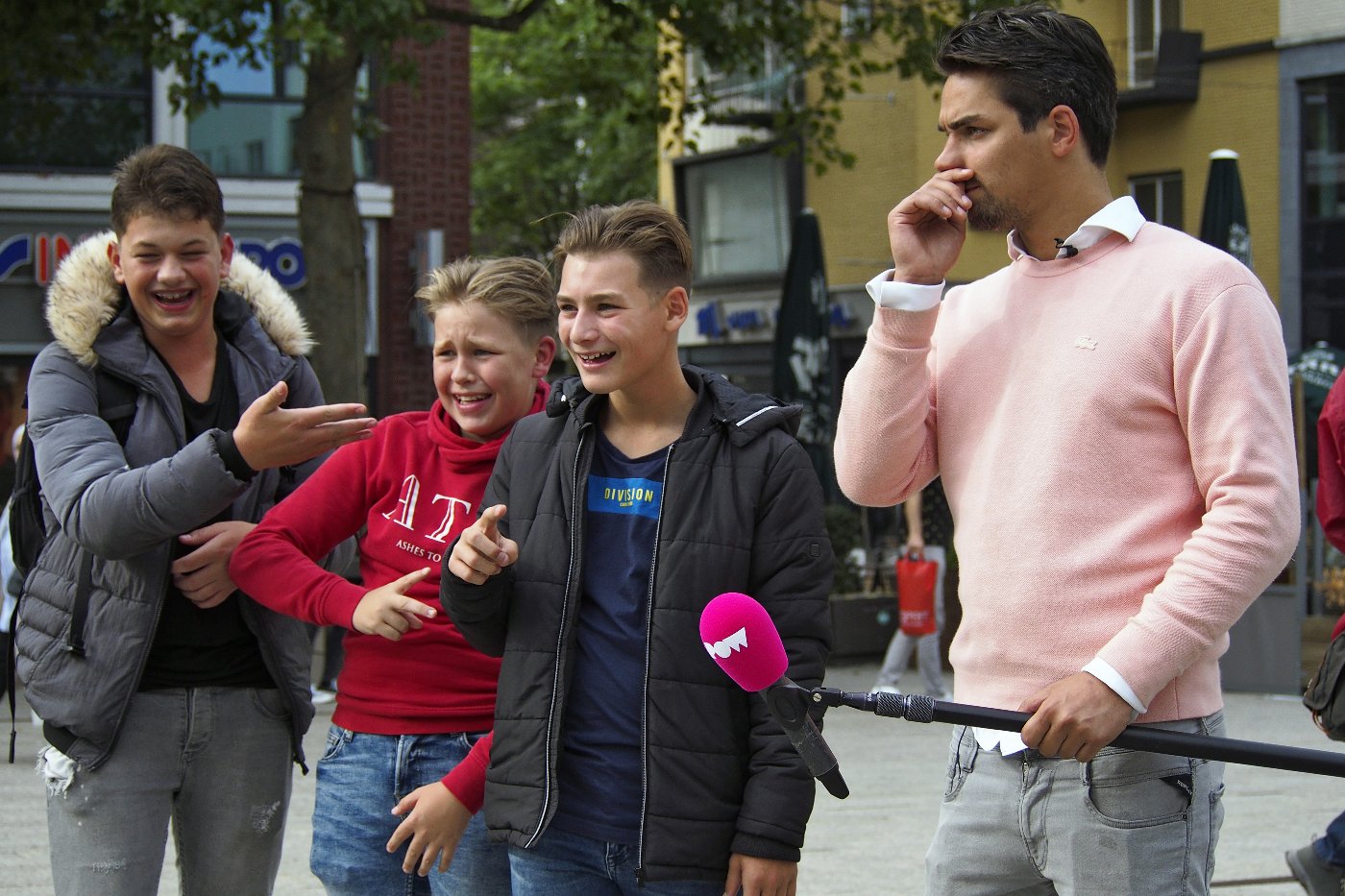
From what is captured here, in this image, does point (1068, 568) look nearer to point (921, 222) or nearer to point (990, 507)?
point (990, 507)

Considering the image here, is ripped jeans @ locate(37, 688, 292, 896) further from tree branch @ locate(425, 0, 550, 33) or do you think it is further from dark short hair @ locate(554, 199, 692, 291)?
tree branch @ locate(425, 0, 550, 33)

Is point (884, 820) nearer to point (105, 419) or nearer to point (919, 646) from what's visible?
point (919, 646)

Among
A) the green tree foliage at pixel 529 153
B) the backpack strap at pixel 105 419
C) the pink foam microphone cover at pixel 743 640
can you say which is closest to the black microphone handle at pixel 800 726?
the pink foam microphone cover at pixel 743 640

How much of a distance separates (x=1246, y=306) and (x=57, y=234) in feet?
54.0

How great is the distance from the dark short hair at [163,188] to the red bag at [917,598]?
310 inches

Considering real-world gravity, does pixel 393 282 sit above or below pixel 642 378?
above

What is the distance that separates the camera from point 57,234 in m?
17.1

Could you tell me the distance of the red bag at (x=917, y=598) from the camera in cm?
1073

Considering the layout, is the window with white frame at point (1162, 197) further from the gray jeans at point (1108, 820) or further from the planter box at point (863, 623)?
the gray jeans at point (1108, 820)

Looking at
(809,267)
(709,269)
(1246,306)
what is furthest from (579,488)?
(709,269)

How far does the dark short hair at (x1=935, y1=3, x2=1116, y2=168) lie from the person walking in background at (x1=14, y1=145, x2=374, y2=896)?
4.43 ft

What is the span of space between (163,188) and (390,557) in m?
0.90

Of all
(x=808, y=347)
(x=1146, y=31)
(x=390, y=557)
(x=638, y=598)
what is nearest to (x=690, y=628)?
(x=638, y=598)

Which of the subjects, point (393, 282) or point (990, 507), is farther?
point (393, 282)
